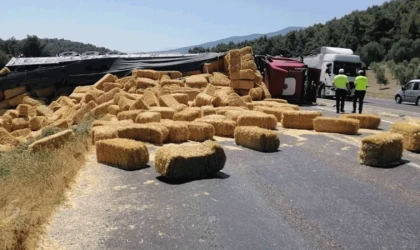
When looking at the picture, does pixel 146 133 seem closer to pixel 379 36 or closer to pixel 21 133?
pixel 21 133

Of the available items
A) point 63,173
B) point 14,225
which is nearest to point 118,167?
point 63,173

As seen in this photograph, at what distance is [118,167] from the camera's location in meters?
7.70

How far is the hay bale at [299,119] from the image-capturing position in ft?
38.9

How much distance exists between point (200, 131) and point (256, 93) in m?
7.32

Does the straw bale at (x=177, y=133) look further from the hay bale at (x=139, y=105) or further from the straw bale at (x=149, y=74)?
the straw bale at (x=149, y=74)

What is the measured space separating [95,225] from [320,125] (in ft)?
25.0

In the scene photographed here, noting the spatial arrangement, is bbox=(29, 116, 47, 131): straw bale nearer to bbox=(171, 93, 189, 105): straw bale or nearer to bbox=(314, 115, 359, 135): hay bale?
bbox=(171, 93, 189, 105): straw bale

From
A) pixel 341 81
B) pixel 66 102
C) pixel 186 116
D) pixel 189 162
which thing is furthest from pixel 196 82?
pixel 189 162

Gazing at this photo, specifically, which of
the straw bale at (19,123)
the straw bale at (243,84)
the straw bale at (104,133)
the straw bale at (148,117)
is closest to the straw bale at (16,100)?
the straw bale at (19,123)

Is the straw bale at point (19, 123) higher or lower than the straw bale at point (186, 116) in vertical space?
lower

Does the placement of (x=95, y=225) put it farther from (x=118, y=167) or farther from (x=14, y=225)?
(x=118, y=167)

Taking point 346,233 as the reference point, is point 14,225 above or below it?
above

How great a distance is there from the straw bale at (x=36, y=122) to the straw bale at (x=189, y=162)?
32.4ft

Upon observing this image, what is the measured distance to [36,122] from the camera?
15.7 meters
